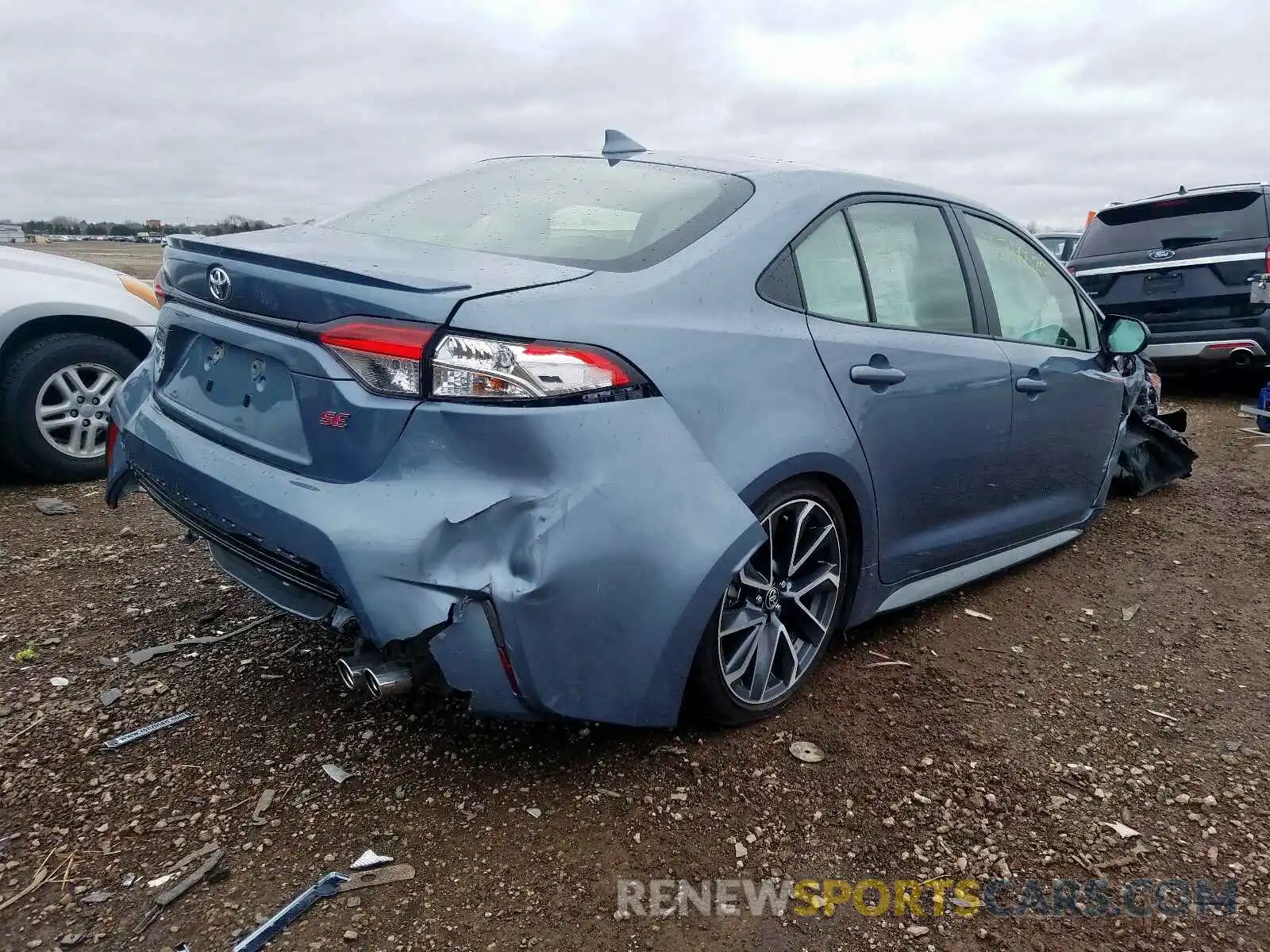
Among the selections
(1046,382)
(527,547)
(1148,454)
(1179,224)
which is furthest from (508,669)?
(1179,224)

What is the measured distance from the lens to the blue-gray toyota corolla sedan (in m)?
2.02

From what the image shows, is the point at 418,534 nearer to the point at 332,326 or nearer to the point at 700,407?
the point at 332,326

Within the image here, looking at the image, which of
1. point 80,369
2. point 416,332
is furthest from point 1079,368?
point 80,369

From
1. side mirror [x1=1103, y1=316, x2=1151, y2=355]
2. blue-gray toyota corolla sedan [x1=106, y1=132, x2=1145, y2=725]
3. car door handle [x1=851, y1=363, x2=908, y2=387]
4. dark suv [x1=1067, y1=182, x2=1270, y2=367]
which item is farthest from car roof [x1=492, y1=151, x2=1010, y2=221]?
dark suv [x1=1067, y1=182, x2=1270, y2=367]

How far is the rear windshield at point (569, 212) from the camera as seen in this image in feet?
7.95

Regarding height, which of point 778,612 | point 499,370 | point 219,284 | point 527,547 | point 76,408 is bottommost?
point 778,612

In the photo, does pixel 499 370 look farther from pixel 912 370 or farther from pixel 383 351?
pixel 912 370

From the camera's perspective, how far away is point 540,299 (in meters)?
2.09

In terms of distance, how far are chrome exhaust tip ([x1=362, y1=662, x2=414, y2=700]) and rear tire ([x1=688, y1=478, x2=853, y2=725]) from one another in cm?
73

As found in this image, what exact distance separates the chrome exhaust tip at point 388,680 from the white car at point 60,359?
3364 mm

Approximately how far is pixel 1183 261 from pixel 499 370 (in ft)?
25.0

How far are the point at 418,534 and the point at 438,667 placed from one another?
0.30 m

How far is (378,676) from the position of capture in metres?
2.10

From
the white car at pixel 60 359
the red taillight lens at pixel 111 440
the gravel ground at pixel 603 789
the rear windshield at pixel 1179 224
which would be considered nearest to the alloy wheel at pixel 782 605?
the gravel ground at pixel 603 789
